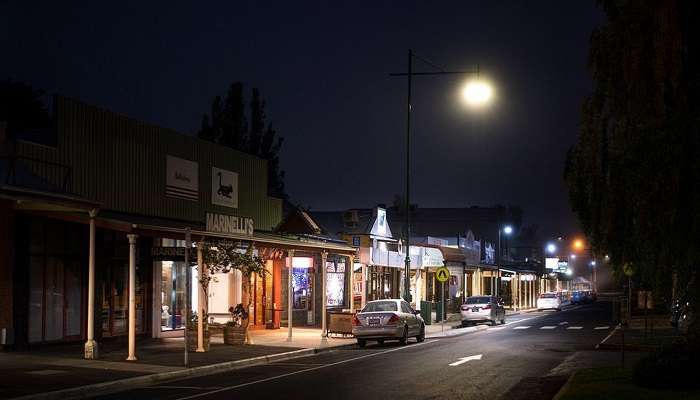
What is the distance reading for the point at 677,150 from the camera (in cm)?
1264

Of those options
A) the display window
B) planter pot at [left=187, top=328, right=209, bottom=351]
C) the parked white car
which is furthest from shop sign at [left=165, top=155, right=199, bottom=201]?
the parked white car

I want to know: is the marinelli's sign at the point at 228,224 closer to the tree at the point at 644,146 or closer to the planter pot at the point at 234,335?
the planter pot at the point at 234,335

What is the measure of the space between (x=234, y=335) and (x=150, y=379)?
8999 mm

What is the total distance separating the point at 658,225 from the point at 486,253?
7574 centimetres

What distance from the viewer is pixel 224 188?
33.8 m

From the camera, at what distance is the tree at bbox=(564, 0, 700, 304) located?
12.8m

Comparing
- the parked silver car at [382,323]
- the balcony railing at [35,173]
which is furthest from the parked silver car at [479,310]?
the balcony railing at [35,173]

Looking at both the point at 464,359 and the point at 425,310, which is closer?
the point at 464,359

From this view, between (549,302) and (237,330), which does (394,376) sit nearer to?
(237,330)

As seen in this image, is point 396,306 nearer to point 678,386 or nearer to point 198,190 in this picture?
point 198,190

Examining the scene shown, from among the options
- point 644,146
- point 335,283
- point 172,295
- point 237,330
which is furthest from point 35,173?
point 335,283

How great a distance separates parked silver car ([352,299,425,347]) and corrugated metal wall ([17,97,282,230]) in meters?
6.69

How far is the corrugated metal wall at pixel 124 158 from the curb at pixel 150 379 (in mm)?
6494

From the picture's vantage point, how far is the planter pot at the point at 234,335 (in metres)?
27.9
